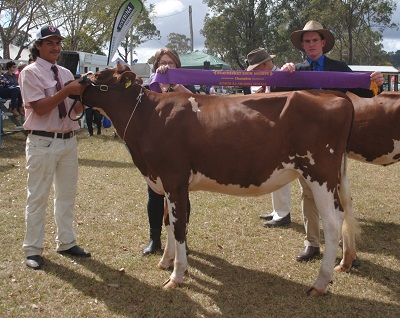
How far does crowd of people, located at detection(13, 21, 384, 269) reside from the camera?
446 centimetres

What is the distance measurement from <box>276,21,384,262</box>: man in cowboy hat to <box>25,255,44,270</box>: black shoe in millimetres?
2978

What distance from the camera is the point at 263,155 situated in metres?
4.01

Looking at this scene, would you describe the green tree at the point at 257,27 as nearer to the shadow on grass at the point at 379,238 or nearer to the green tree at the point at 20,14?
the green tree at the point at 20,14

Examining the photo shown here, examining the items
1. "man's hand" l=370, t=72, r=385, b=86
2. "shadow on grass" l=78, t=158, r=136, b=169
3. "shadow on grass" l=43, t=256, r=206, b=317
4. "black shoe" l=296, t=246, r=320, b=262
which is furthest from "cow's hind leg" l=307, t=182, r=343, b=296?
"shadow on grass" l=78, t=158, r=136, b=169

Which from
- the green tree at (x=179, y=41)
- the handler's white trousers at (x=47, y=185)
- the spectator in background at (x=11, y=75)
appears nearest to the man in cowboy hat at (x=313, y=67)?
the handler's white trousers at (x=47, y=185)

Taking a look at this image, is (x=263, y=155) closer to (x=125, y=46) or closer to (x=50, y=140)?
(x=50, y=140)

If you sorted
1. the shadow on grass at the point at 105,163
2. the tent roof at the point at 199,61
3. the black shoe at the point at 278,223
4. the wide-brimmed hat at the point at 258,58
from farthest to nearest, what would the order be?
the tent roof at the point at 199,61 < the shadow on grass at the point at 105,163 < the black shoe at the point at 278,223 < the wide-brimmed hat at the point at 258,58

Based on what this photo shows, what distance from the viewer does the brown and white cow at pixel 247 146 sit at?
3.99 metres

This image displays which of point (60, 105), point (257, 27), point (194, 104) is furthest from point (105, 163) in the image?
point (257, 27)

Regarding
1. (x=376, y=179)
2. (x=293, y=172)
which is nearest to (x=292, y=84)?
(x=293, y=172)

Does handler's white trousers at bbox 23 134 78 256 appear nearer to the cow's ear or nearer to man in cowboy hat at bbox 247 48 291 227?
the cow's ear

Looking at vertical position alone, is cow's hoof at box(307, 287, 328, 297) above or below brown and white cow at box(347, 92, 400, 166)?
below

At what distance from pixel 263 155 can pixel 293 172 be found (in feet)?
1.26

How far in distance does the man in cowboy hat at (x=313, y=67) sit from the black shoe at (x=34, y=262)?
298 centimetres
